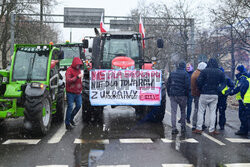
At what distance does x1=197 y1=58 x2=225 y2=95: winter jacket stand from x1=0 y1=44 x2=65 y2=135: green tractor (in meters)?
3.91

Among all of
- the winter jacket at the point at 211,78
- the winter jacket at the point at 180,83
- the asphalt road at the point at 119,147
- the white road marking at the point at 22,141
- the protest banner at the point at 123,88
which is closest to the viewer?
the asphalt road at the point at 119,147

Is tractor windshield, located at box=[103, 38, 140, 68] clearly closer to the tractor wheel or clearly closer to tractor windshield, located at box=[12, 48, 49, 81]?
→ the tractor wheel

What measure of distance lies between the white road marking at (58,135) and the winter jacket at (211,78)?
373 cm

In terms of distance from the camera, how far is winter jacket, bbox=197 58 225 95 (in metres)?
8.02

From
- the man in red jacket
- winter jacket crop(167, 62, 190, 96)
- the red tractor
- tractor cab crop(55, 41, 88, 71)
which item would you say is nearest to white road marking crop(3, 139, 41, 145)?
the man in red jacket

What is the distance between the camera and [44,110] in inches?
302

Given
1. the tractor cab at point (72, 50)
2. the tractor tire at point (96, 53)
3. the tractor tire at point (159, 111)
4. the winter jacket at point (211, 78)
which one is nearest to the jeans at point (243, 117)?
the winter jacket at point (211, 78)

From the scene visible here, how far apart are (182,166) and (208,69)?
3456mm

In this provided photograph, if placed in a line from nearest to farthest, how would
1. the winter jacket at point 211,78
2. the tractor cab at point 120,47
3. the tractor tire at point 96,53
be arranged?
1. the winter jacket at point 211,78
2. the tractor cab at point 120,47
3. the tractor tire at point 96,53

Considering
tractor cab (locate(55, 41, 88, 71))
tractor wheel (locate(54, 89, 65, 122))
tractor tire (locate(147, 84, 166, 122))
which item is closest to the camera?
tractor tire (locate(147, 84, 166, 122))

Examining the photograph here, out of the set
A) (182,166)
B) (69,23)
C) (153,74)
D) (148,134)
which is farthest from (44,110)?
(69,23)

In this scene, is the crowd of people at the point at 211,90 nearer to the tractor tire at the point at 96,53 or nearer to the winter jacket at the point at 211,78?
the winter jacket at the point at 211,78

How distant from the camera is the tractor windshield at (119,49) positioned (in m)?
10.5

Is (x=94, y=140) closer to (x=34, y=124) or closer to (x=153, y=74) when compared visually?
(x=34, y=124)
